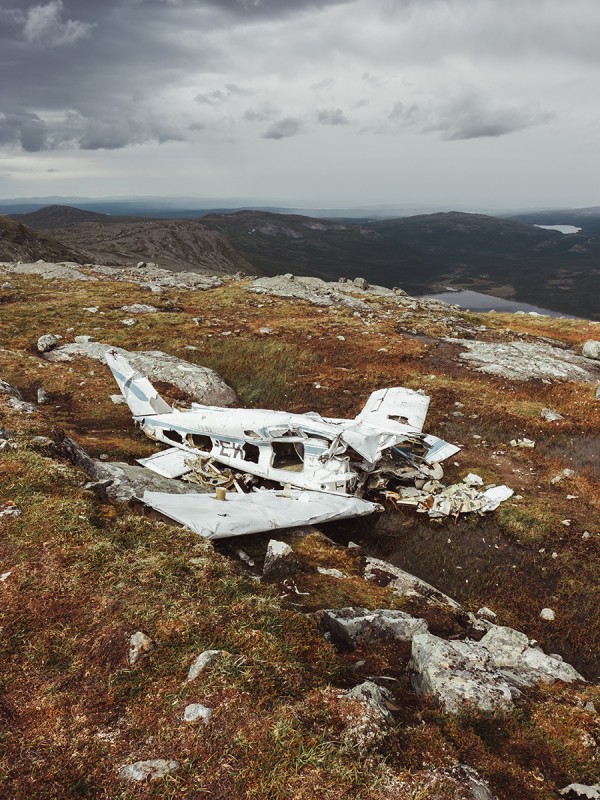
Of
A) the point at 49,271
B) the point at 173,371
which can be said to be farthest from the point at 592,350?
the point at 49,271

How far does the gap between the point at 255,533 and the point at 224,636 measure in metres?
5.14

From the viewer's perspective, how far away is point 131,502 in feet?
34.5

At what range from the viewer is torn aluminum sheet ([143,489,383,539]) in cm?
999

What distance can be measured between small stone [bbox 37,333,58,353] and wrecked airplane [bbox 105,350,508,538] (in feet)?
48.8

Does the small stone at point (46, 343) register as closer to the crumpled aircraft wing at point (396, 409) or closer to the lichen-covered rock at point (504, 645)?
the crumpled aircraft wing at point (396, 409)

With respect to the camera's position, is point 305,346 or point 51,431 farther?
point 305,346

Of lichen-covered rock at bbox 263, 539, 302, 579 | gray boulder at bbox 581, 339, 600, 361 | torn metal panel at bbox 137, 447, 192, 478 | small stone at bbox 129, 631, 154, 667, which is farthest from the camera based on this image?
gray boulder at bbox 581, 339, 600, 361

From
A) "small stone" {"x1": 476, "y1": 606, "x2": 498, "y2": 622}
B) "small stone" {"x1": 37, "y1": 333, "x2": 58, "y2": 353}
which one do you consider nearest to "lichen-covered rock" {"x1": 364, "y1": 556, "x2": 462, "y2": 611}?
"small stone" {"x1": 476, "y1": 606, "x2": 498, "y2": 622}

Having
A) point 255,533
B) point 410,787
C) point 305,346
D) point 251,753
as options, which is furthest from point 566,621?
point 305,346

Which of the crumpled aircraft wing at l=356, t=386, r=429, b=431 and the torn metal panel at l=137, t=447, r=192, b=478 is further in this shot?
the crumpled aircraft wing at l=356, t=386, r=429, b=431

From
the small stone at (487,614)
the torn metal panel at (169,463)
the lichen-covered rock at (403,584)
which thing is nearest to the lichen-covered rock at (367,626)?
the lichen-covered rock at (403,584)

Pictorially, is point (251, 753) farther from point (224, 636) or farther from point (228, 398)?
point (228, 398)

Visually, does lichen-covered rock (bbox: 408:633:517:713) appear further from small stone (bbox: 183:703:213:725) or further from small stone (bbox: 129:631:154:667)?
small stone (bbox: 129:631:154:667)

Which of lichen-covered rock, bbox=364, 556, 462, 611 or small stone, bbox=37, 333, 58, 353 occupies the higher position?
small stone, bbox=37, 333, 58, 353
